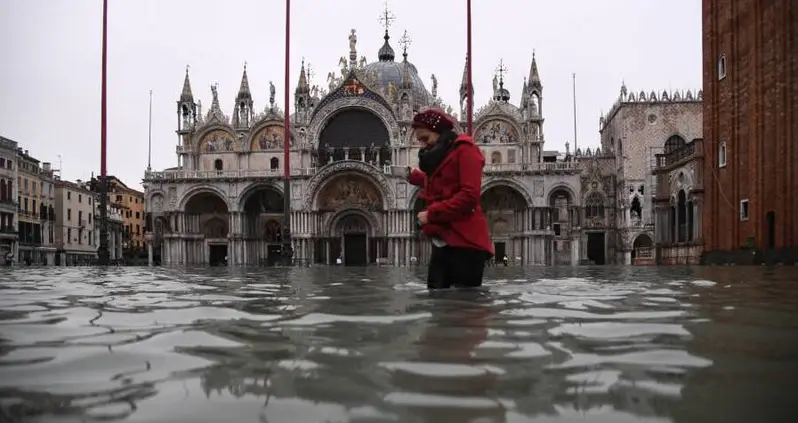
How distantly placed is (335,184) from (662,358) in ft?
141

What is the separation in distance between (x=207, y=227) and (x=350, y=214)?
10.8m

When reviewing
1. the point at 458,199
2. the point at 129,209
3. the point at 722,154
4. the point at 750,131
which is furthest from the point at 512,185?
the point at 129,209

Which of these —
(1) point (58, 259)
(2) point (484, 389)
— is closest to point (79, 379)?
(2) point (484, 389)

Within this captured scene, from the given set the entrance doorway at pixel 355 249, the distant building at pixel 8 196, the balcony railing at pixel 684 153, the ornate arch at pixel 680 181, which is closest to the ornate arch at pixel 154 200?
the entrance doorway at pixel 355 249

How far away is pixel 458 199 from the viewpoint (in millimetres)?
6609

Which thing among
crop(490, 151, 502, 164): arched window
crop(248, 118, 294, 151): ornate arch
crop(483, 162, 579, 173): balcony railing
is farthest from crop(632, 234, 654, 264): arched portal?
crop(248, 118, 294, 151): ornate arch

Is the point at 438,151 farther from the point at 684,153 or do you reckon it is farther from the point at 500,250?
the point at 500,250

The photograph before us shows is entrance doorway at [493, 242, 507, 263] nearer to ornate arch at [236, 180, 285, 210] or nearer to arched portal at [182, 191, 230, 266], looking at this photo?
ornate arch at [236, 180, 285, 210]

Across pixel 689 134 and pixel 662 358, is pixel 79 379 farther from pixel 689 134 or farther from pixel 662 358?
pixel 689 134

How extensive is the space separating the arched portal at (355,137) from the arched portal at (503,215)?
7440 mm

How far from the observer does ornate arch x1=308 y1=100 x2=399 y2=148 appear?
45844 millimetres

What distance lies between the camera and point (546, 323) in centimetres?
438

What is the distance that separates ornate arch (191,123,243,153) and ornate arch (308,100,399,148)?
5.45 m

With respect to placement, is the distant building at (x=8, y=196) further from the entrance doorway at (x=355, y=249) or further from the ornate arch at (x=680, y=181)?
the ornate arch at (x=680, y=181)
